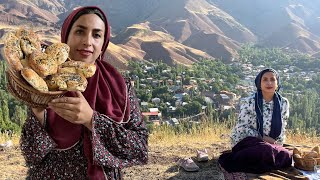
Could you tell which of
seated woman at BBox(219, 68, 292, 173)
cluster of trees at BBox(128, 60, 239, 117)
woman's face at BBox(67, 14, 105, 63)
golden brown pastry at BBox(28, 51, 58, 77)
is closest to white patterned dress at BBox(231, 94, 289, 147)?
seated woman at BBox(219, 68, 292, 173)

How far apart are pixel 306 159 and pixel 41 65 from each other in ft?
8.90

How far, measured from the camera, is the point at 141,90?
115 ft

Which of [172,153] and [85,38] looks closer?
[85,38]

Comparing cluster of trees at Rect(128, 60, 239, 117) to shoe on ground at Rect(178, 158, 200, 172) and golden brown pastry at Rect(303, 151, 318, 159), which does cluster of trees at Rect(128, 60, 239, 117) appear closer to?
shoe on ground at Rect(178, 158, 200, 172)

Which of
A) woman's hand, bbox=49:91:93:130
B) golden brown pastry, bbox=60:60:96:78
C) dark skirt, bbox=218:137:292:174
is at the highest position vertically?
golden brown pastry, bbox=60:60:96:78

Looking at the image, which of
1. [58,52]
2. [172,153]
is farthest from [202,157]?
[58,52]

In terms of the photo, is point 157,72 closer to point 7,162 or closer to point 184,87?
point 184,87

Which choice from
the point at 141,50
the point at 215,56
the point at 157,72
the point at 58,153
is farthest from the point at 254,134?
the point at 215,56

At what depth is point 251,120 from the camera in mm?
3707

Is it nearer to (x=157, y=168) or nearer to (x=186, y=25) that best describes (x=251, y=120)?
(x=157, y=168)

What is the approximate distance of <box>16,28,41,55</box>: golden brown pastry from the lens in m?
1.21

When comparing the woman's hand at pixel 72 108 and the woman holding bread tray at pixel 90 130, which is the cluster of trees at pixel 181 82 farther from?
the woman's hand at pixel 72 108

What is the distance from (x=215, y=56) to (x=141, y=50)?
14768 mm

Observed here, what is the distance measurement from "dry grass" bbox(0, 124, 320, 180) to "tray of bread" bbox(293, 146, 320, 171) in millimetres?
814
